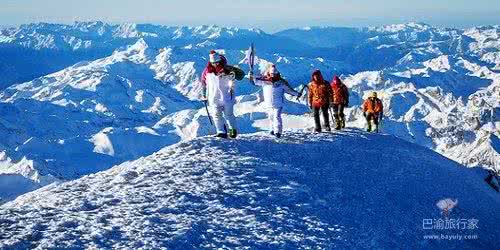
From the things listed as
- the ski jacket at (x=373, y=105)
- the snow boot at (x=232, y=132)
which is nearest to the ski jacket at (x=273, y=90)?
the snow boot at (x=232, y=132)

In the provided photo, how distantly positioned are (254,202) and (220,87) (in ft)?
23.1

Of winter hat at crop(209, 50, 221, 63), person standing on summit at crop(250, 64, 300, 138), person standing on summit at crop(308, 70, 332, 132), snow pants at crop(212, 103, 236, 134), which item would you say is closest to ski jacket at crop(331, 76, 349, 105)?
person standing on summit at crop(308, 70, 332, 132)

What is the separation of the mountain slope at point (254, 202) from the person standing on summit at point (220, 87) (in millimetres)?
996

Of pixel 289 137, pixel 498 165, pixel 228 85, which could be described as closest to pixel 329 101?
pixel 289 137

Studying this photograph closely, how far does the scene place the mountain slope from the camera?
14445mm

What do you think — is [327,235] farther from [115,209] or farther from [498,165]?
[498,165]

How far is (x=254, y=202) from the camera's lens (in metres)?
16.5

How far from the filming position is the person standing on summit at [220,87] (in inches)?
869

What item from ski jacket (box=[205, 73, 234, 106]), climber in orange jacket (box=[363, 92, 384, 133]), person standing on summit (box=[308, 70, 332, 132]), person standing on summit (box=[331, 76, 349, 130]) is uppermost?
ski jacket (box=[205, 73, 234, 106])

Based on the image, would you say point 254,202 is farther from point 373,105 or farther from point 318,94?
point 373,105

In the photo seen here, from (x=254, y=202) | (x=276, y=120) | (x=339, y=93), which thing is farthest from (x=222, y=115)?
(x=339, y=93)

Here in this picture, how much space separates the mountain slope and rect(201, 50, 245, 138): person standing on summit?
1.00 meters

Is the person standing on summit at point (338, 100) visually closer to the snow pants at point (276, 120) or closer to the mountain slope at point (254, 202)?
the snow pants at point (276, 120)

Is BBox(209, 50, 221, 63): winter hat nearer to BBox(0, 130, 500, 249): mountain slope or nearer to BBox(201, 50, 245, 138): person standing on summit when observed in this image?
BBox(201, 50, 245, 138): person standing on summit
